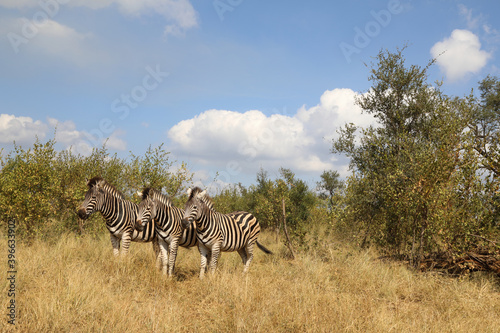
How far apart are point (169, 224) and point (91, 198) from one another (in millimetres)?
2148

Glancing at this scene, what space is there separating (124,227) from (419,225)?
27.8 feet

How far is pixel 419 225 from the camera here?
1020cm

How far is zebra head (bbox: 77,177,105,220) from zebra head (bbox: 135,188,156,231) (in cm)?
138

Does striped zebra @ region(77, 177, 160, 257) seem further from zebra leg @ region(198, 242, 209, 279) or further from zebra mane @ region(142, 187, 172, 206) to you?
zebra leg @ region(198, 242, 209, 279)

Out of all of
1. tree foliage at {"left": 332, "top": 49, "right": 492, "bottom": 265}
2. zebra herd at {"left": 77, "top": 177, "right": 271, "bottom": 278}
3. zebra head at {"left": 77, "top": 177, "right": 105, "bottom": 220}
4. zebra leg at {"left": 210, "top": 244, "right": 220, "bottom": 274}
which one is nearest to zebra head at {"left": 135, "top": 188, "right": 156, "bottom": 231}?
zebra herd at {"left": 77, "top": 177, "right": 271, "bottom": 278}

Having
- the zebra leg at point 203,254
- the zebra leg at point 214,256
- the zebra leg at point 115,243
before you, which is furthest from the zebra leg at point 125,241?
the zebra leg at point 214,256

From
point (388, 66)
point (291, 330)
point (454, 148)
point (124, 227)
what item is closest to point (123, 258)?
point (124, 227)

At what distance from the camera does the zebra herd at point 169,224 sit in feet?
26.1

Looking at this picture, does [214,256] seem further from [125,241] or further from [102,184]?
[102,184]

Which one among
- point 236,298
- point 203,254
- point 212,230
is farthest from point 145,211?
point 236,298

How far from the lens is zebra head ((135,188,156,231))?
7.73 metres

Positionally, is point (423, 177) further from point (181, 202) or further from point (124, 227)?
point (181, 202)

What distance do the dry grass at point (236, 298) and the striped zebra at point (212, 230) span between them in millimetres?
656

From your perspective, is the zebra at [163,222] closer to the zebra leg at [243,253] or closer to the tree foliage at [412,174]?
the zebra leg at [243,253]
